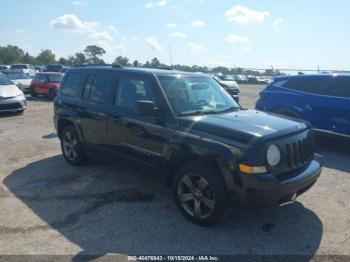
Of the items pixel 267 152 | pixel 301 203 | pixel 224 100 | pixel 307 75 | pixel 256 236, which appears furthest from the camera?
pixel 307 75

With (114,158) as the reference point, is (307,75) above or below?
above

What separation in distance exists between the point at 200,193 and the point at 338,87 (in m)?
5.10

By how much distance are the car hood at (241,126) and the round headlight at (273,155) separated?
0.44ft

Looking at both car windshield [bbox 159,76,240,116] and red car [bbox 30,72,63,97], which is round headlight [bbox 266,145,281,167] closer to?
car windshield [bbox 159,76,240,116]

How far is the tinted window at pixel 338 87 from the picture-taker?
7.38 m

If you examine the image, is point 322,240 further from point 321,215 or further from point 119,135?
point 119,135

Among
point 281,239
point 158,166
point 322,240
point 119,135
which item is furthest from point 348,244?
point 119,135

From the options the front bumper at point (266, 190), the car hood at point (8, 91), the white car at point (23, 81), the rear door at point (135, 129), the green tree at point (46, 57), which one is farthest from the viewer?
the green tree at point (46, 57)

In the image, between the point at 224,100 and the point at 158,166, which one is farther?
the point at 224,100

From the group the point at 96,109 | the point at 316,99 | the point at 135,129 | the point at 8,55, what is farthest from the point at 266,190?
the point at 8,55

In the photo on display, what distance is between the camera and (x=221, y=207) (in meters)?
3.84

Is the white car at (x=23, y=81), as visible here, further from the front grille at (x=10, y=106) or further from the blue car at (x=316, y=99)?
the blue car at (x=316, y=99)

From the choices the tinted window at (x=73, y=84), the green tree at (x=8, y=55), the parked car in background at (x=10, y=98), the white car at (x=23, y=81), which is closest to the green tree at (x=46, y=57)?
the green tree at (x=8, y=55)

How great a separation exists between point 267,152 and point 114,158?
255 centimetres
